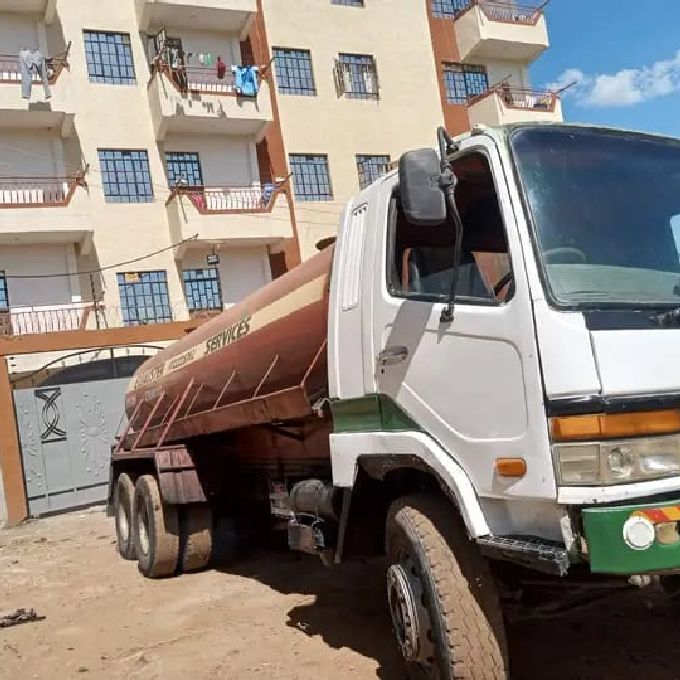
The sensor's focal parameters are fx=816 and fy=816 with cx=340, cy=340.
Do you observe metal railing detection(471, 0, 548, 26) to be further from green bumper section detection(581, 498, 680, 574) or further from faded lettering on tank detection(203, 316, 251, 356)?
green bumper section detection(581, 498, 680, 574)

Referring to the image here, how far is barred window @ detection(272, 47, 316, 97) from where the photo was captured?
83.6ft

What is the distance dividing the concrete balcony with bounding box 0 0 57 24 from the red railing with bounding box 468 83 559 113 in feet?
44.6

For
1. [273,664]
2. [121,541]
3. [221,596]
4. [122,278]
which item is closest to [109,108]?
[122,278]

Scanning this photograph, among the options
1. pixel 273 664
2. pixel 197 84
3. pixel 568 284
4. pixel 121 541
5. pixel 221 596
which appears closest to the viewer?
pixel 568 284

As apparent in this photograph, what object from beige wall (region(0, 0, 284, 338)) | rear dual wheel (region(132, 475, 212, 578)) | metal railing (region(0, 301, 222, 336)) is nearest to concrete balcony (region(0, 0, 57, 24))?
beige wall (region(0, 0, 284, 338))

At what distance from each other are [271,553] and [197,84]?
58.8 ft

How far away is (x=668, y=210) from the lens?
3.84 metres

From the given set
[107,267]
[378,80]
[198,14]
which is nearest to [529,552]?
[107,267]

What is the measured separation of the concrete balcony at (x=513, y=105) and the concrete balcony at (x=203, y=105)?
7.55m

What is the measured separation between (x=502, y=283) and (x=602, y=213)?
578mm

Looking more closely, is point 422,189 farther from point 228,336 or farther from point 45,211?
point 45,211

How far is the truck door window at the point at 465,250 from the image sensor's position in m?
3.53

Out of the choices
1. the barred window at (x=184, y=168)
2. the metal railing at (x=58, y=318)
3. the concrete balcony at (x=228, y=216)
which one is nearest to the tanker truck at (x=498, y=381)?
the metal railing at (x=58, y=318)

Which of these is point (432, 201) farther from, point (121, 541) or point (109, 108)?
point (109, 108)
